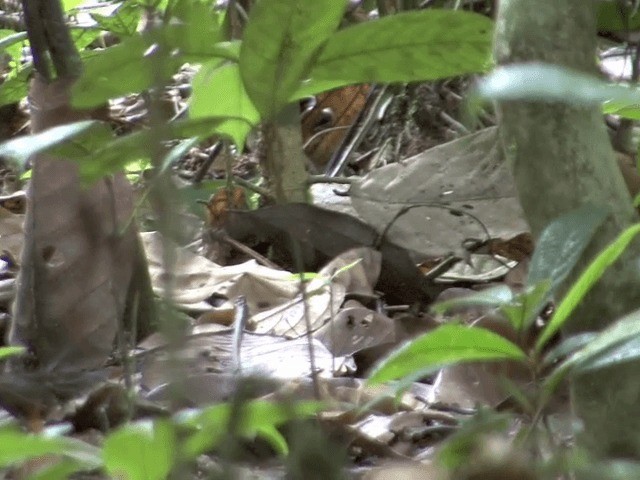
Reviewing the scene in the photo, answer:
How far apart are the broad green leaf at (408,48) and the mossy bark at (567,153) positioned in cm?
7

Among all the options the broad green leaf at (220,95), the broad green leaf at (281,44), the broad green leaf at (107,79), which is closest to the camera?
the broad green leaf at (107,79)

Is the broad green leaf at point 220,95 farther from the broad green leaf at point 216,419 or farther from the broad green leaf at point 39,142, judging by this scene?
the broad green leaf at point 216,419

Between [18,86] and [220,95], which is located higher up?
[220,95]

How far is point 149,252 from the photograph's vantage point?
7.06ft

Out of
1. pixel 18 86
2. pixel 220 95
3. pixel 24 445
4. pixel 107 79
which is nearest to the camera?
pixel 24 445

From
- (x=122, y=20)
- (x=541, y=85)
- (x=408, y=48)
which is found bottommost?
(x=122, y=20)

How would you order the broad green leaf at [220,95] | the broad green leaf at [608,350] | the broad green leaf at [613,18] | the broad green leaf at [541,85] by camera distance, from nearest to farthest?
the broad green leaf at [541,85] < the broad green leaf at [608,350] < the broad green leaf at [220,95] < the broad green leaf at [613,18]

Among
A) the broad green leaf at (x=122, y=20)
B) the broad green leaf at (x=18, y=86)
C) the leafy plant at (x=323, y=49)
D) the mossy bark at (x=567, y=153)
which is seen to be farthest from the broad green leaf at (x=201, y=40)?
the broad green leaf at (x=18, y=86)

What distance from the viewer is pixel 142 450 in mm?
736

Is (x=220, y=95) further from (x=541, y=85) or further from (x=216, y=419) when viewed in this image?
(x=541, y=85)

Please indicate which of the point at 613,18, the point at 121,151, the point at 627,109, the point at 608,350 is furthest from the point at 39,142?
the point at 613,18

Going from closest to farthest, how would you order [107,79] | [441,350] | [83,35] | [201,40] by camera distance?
[441,350] < [107,79] < [201,40] < [83,35]

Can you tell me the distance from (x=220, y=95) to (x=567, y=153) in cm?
42

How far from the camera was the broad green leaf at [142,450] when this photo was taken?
2.34ft
